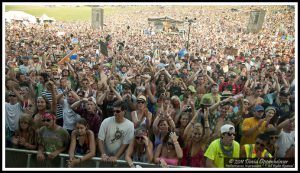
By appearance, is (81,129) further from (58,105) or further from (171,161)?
(171,161)

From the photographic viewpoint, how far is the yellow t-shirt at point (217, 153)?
595 centimetres

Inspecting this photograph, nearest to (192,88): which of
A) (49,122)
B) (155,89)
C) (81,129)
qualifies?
(155,89)

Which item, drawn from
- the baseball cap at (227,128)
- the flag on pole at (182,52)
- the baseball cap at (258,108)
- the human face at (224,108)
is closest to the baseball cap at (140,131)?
the baseball cap at (227,128)

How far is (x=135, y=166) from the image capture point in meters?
6.06

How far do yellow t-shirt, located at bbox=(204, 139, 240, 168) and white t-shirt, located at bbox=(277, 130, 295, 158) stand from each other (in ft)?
2.23

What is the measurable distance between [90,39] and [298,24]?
3.59 meters

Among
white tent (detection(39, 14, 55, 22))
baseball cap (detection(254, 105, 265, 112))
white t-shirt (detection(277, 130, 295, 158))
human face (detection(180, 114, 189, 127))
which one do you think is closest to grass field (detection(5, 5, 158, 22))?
white tent (detection(39, 14, 55, 22))

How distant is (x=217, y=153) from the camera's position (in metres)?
6.02

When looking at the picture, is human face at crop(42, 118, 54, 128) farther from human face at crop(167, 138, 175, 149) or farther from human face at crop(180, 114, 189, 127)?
human face at crop(180, 114, 189, 127)

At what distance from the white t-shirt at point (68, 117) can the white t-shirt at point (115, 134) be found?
488mm

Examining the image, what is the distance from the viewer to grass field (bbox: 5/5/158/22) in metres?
6.72

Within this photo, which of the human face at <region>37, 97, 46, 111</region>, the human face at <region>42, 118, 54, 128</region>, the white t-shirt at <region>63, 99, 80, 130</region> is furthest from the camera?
the human face at <region>37, 97, 46, 111</region>

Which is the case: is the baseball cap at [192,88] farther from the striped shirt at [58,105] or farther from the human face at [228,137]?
the striped shirt at [58,105]

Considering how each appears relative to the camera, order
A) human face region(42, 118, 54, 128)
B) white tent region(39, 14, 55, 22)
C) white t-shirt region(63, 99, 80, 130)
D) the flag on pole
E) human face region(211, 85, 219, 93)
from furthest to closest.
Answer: the flag on pole < white tent region(39, 14, 55, 22) < human face region(211, 85, 219, 93) < white t-shirt region(63, 99, 80, 130) < human face region(42, 118, 54, 128)
